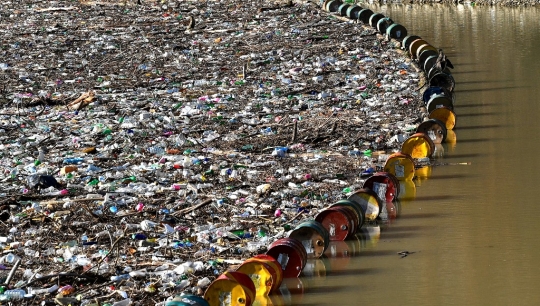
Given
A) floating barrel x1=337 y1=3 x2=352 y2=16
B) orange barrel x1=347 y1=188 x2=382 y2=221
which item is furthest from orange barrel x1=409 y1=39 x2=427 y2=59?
orange barrel x1=347 y1=188 x2=382 y2=221

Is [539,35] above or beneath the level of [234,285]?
beneath

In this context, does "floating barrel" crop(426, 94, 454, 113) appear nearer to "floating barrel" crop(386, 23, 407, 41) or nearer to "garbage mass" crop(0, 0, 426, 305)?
"garbage mass" crop(0, 0, 426, 305)

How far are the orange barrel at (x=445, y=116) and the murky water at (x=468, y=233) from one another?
137 mm

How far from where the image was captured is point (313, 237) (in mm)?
5680

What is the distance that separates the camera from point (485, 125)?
30.6 ft

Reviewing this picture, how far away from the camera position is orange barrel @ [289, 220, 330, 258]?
5609 millimetres

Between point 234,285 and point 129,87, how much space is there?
6269mm

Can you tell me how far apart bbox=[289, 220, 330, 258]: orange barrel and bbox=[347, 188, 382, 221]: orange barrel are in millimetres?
711

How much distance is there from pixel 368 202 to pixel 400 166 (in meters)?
0.98

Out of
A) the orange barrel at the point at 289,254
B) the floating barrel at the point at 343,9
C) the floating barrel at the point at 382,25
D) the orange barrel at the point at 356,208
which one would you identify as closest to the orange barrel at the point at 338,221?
the orange barrel at the point at 356,208

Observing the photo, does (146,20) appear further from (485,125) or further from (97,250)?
(97,250)

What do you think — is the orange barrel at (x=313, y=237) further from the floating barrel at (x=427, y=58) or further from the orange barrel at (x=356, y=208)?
the floating barrel at (x=427, y=58)

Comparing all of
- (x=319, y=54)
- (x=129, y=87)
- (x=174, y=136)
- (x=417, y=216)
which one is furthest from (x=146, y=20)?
(x=417, y=216)

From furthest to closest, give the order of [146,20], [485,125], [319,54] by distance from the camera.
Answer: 1. [146,20]
2. [319,54]
3. [485,125]
